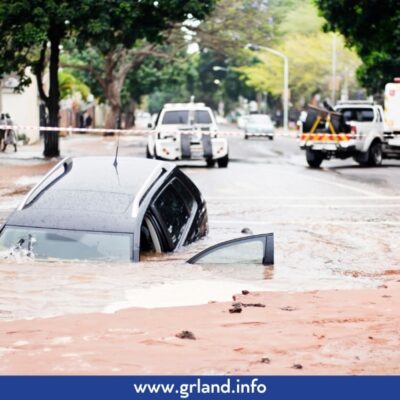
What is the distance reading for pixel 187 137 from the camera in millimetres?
31281

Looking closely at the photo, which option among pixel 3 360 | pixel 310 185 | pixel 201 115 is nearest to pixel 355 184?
pixel 310 185

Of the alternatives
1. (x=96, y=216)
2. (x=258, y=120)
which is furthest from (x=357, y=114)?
(x=258, y=120)

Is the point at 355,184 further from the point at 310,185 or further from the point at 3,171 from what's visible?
the point at 3,171

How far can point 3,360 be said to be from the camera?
6926 mm

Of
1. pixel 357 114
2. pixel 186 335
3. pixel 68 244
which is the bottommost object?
pixel 186 335

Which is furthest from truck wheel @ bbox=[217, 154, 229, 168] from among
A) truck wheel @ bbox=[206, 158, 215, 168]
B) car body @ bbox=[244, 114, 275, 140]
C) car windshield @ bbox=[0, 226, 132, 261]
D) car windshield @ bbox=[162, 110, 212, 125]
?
→ car body @ bbox=[244, 114, 275, 140]

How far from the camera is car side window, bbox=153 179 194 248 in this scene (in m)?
10.6

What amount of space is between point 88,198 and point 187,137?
69.4ft

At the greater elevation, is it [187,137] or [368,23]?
[368,23]

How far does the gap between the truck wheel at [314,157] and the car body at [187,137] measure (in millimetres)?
2729

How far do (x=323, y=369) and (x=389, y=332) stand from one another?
151cm

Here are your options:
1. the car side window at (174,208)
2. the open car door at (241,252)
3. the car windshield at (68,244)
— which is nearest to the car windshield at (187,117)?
the car side window at (174,208)

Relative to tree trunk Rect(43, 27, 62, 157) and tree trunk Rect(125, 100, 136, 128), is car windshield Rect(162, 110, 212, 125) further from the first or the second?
tree trunk Rect(125, 100, 136, 128)

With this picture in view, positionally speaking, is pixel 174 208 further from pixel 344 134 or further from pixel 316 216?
pixel 344 134
